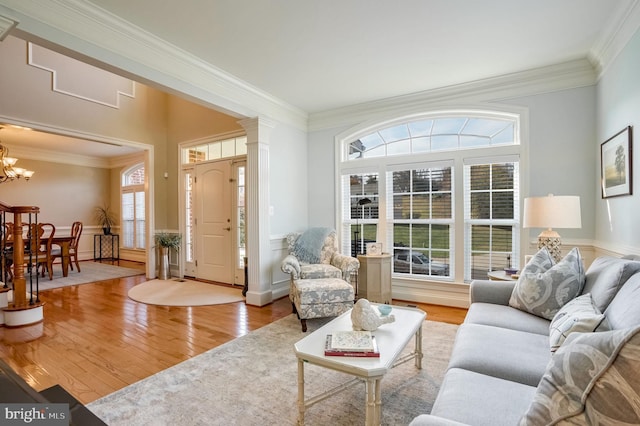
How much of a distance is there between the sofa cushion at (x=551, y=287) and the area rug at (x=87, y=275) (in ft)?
20.4

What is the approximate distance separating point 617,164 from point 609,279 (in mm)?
1441

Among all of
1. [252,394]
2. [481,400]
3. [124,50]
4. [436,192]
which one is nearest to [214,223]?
[124,50]

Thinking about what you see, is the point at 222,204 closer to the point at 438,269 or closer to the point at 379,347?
the point at 438,269

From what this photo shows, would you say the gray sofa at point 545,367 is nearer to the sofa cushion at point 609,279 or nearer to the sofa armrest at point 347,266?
the sofa cushion at point 609,279

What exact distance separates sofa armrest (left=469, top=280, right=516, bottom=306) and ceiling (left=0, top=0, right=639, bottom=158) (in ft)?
6.78

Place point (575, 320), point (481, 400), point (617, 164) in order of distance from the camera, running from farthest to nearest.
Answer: point (617, 164) < point (575, 320) < point (481, 400)

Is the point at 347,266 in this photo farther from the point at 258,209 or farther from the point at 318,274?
the point at 258,209

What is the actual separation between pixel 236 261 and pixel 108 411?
318 centimetres

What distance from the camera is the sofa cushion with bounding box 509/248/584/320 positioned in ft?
6.53

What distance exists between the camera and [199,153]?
5.56m

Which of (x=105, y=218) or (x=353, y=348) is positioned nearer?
(x=353, y=348)

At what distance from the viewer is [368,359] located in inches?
62.2

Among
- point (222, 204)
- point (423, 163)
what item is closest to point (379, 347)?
point (423, 163)

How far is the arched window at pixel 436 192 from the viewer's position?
3.60 metres
